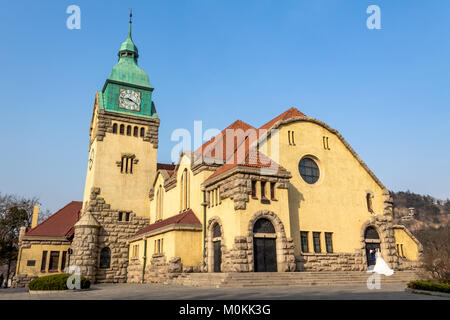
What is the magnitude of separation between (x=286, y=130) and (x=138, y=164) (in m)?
16.5

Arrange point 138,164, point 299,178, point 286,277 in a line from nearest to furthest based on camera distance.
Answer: point 286,277 → point 299,178 → point 138,164

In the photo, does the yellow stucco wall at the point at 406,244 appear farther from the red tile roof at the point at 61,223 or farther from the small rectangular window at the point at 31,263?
the small rectangular window at the point at 31,263

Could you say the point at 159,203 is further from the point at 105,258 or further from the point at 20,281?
the point at 20,281

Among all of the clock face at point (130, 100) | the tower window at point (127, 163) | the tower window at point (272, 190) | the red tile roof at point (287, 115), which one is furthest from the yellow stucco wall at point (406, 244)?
the clock face at point (130, 100)

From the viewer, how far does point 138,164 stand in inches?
→ 1378

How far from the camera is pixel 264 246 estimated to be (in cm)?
2083

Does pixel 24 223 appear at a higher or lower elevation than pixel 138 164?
lower

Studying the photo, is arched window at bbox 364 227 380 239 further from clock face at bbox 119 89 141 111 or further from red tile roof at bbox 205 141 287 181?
clock face at bbox 119 89 141 111

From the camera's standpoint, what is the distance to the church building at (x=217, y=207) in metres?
21.2

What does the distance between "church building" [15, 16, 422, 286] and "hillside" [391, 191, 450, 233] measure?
3835 inches

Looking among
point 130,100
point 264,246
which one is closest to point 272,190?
point 264,246

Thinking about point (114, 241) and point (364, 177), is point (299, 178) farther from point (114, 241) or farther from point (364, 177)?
point (114, 241)

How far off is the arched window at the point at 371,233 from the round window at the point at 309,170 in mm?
5600
